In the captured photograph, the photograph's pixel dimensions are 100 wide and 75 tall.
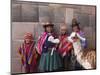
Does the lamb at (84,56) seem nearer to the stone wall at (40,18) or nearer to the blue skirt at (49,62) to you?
the stone wall at (40,18)

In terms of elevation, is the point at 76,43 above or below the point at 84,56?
above

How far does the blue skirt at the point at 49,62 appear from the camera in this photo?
Result: 7.39 feet

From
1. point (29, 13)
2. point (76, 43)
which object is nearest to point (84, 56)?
point (76, 43)

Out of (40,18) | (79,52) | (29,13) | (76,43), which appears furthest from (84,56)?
(29,13)

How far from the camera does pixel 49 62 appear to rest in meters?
2.28

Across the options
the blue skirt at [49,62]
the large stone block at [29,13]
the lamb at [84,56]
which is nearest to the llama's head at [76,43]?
the lamb at [84,56]

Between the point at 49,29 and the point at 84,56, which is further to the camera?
the point at 84,56

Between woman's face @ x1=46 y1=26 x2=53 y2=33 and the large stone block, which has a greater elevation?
the large stone block

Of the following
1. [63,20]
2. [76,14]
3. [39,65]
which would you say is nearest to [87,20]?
[76,14]

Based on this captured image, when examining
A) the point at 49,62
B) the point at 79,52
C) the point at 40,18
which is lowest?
the point at 49,62

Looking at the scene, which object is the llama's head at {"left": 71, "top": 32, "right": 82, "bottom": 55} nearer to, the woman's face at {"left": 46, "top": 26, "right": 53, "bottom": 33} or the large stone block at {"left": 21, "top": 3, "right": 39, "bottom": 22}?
the woman's face at {"left": 46, "top": 26, "right": 53, "bottom": 33}

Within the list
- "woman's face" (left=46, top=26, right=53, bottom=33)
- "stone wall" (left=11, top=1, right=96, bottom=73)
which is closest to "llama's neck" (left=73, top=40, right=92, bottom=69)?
"stone wall" (left=11, top=1, right=96, bottom=73)

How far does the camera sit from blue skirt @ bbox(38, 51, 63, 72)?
88.7 inches

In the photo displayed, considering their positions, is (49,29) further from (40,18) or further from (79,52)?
(79,52)
